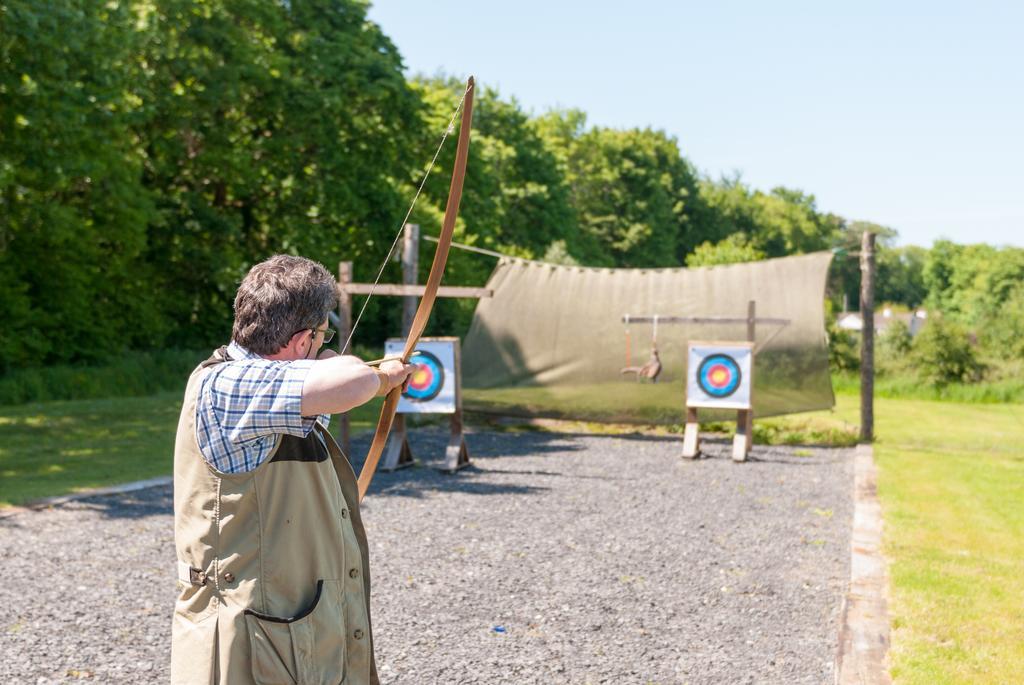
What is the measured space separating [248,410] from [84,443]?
9.82 metres

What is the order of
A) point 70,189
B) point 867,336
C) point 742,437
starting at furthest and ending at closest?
1. point 70,189
2. point 867,336
3. point 742,437

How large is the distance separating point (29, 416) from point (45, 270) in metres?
4.64

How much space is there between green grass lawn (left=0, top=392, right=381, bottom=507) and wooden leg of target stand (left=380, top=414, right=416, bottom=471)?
2.02 meters

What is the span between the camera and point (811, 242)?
79.6m

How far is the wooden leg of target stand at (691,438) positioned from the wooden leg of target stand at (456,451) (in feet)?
7.88

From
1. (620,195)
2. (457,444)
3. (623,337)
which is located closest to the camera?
(457,444)

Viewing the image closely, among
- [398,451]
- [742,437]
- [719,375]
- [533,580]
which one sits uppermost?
[719,375]

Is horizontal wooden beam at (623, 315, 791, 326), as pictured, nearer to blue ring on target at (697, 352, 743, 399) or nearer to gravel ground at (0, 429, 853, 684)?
blue ring on target at (697, 352, 743, 399)

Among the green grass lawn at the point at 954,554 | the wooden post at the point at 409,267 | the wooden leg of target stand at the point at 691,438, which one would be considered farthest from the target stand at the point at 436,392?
the green grass lawn at the point at 954,554

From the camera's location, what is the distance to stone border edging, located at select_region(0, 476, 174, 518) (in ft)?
23.7

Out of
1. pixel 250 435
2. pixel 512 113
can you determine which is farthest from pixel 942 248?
pixel 250 435

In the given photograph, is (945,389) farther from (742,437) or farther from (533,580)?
(533,580)

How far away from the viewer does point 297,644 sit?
221 cm

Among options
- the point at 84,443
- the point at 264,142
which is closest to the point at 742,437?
the point at 84,443
